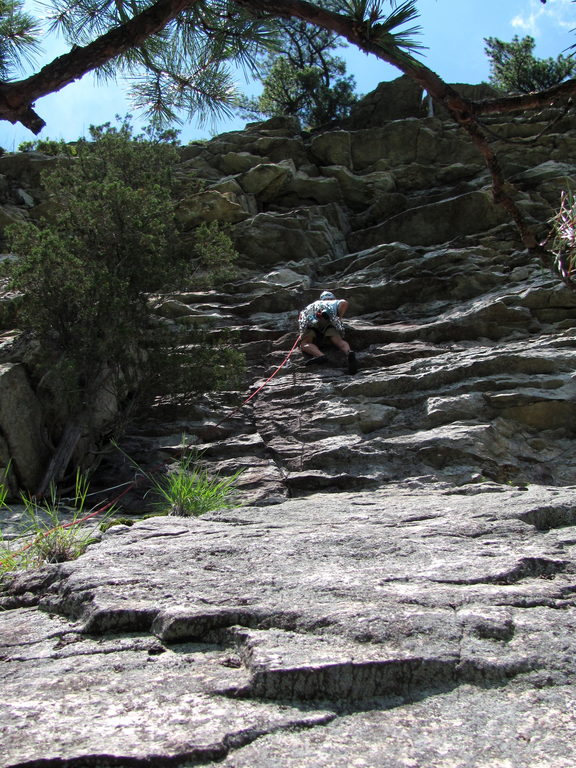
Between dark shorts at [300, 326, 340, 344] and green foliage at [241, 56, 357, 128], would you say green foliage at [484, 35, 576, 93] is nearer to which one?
green foliage at [241, 56, 357, 128]

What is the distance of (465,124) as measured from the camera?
9.16ft

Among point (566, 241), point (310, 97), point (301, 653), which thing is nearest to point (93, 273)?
point (566, 241)

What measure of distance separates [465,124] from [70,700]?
2.58 m

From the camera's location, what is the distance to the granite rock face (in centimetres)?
152

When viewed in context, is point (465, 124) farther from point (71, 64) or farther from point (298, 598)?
point (298, 598)

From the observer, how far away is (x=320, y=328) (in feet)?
30.7

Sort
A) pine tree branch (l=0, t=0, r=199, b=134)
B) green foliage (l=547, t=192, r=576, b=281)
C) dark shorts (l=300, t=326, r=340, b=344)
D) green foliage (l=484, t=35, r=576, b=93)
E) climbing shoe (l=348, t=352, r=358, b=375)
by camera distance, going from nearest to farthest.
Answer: green foliage (l=547, t=192, r=576, b=281) → pine tree branch (l=0, t=0, r=199, b=134) → climbing shoe (l=348, t=352, r=358, b=375) → dark shorts (l=300, t=326, r=340, b=344) → green foliage (l=484, t=35, r=576, b=93)

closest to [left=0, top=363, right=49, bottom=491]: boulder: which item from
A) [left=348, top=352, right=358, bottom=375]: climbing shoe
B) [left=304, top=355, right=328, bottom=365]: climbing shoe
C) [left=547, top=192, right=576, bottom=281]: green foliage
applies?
[left=304, top=355, right=328, bottom=365]: climbing shoe

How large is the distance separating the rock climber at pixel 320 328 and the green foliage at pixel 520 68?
17312mm

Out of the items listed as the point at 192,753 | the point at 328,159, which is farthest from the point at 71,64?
the point at 328,159

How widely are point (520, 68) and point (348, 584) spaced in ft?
86.0

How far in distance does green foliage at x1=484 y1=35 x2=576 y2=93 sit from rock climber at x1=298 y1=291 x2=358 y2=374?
1731 centimetres

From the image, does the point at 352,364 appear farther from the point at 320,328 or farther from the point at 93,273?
the point at 93,273

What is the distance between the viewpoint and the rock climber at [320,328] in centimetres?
898
